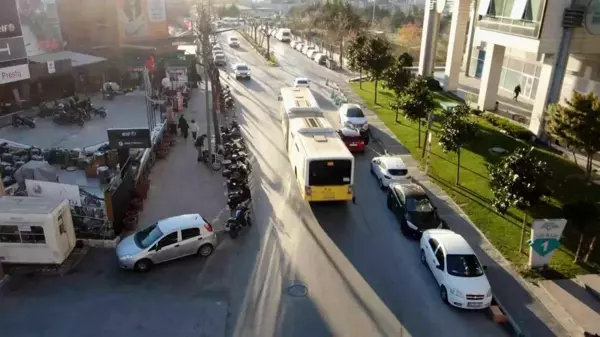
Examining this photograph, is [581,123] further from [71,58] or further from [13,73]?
[71,58]

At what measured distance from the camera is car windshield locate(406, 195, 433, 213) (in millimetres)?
16033

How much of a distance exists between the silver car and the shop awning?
24.8 meters

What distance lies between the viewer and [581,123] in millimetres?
17703

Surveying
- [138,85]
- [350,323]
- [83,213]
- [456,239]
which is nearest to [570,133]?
[456,239]

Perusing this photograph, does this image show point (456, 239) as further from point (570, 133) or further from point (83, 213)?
point (83, 213)

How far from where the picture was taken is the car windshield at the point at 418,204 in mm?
16033

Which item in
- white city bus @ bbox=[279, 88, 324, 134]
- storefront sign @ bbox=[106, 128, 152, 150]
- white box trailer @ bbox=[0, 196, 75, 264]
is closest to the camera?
white box trailer @ bbox=[0, 196, 75, 264]

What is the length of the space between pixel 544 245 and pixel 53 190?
15.8 meters

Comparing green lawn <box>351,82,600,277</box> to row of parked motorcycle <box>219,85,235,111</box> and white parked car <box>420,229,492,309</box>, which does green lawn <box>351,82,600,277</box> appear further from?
row of parked motorcycle <box>219,85,235,111</box>

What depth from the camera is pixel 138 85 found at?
1556 inches

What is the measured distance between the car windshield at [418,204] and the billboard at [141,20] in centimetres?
3428

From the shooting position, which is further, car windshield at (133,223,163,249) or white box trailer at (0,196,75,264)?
car windshield at (133,223,163,249)

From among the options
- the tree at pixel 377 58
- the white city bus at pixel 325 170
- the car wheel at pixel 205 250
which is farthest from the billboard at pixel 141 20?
the car wheel at pixel 205 250

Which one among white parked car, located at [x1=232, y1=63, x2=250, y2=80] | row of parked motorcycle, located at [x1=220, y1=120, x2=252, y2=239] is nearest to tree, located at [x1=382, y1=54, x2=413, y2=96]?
row of parked motorcycle, located at [x1=220, y1=120, x2=252, y2=239]
